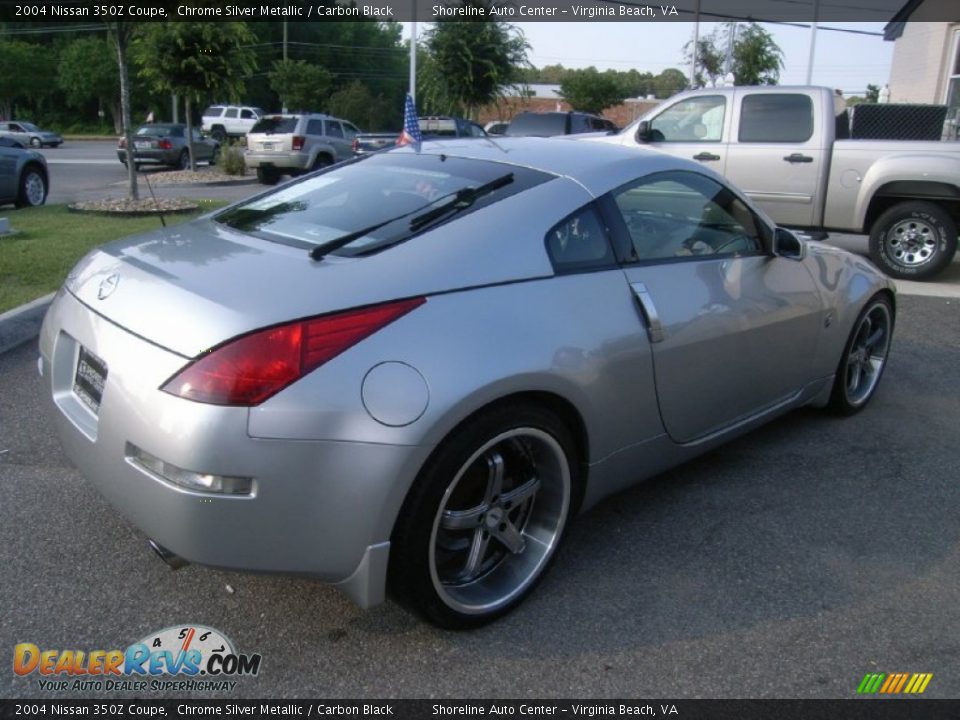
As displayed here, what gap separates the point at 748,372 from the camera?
143 inches

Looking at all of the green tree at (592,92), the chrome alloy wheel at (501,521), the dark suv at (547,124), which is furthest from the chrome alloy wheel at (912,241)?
the green tree at (592,92)

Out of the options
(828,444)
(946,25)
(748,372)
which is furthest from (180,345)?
(946,25)

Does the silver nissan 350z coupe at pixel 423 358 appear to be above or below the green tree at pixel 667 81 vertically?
below

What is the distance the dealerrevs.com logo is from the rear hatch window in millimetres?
19387

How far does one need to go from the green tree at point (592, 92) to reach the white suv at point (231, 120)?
18183mm

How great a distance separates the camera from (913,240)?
882cm

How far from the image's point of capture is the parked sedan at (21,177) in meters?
11.9

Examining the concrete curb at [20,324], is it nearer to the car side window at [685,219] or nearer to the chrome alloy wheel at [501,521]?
the chrome alloy wheel at [501,521]

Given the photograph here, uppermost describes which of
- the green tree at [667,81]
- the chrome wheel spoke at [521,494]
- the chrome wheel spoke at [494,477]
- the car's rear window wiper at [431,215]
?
the green tree at [667,81]

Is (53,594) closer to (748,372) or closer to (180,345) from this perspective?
(180,345)

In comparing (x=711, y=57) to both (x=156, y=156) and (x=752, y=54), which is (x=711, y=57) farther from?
(x=156, y=156)

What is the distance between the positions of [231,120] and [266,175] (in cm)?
2348

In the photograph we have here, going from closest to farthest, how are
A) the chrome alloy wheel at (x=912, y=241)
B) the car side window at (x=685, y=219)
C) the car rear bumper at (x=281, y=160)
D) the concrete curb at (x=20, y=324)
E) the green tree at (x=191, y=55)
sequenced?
1. the car side window at (x=685, y=219)
2. the concrete curb at (x=20, y=324)
3. the chrome alloy wheel at (x=912, y=241)
4. the green tree at (x=191, y=55)
5. the car rear bumper at (x=281, y=160)

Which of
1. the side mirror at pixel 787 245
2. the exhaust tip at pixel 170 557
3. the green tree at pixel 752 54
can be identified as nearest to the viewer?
the exhaust tip at pixel 170 557
